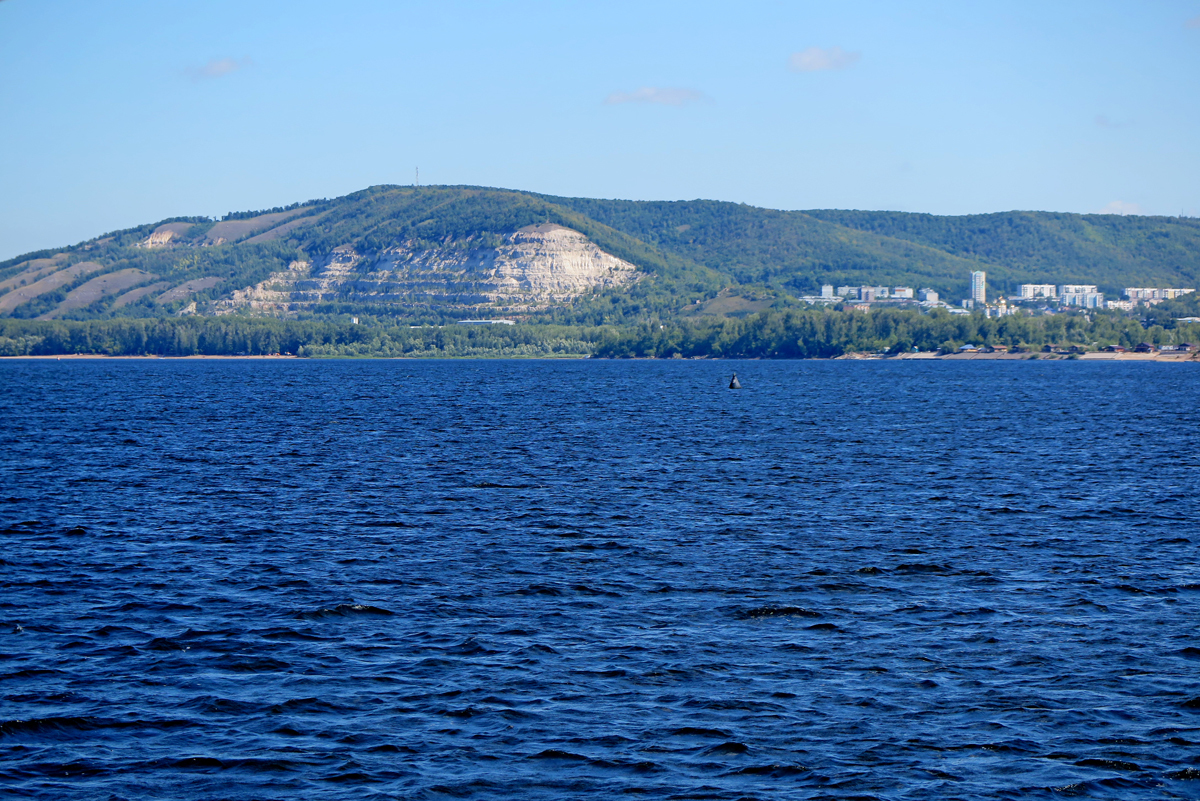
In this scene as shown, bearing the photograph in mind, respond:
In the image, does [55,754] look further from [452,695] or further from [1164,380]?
[1164,380]

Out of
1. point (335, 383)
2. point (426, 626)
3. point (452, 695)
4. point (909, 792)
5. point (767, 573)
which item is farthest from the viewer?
point (335, 383)

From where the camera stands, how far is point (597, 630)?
2611 cm

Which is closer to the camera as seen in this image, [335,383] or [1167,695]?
[1167,695]

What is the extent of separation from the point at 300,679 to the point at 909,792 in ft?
38.7

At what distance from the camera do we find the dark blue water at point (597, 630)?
60.4ft

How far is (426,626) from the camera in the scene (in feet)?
86.6

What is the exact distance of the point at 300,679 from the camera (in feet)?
73.7

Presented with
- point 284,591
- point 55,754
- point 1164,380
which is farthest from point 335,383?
point 55,754

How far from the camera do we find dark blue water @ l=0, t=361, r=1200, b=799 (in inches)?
725

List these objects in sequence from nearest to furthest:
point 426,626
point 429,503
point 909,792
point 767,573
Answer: point 909,792, point 426,626, point 767,573, point 429,503

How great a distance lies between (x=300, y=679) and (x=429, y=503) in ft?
77.6

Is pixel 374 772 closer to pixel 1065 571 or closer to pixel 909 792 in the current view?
pixel 909 792

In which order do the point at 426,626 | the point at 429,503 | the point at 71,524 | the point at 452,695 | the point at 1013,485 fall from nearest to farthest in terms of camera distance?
1. the point at 452,695
2. the point at 426,626
3. the point at 71,524
4. the point at 429,503
5. the point at 1013,485

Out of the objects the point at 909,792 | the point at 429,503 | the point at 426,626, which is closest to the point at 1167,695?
the point at 909,792
